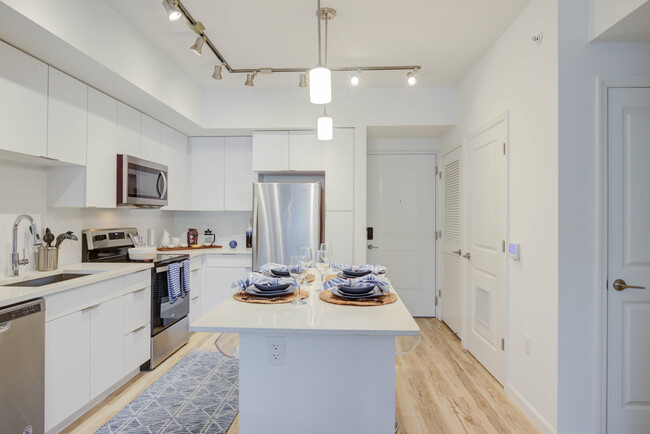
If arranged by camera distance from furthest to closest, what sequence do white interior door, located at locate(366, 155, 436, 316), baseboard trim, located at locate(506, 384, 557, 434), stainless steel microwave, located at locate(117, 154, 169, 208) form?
1. white interior door, located at locate(366, 155, 436, 316)
2. stainless steel microwave, located at locate(117, 154, 169, 208)
3. baseboard trim, located at locate(506, 384, 557, 434)

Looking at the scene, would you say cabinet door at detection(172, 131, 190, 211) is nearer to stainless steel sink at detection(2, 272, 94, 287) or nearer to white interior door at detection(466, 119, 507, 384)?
stainless steel sink at detection(2, 272, 94, 287)

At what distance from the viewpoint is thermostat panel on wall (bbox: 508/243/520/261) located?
2484 millimetres

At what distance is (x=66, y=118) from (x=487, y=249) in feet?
10.9

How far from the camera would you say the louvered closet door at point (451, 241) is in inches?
152

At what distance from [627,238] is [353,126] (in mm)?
2612

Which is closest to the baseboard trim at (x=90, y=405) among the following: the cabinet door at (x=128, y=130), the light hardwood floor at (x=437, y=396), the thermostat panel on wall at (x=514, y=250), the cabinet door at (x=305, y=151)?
the light hardwood floor at (x=437, y=396)

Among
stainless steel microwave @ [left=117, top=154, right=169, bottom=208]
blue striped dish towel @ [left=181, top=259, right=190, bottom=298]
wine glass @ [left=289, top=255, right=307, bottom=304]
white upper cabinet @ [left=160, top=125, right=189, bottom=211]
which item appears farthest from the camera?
white upper cabinet @ [left=160, top=125, right=189, bottom=211]

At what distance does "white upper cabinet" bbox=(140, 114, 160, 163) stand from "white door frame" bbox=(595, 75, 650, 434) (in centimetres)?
352

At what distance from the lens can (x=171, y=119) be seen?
11.8 feet

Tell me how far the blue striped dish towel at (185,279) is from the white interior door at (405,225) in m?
2.21

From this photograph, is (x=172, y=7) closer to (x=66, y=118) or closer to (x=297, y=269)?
(x=66, y=118)

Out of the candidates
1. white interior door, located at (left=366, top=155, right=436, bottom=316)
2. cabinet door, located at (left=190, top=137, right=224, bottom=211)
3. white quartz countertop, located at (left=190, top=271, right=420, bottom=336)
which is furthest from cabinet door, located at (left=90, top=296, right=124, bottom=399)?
white interior door, located at (left=366, top=155, right=436, bottom=316)

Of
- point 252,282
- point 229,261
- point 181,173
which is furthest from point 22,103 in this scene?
point 229,261

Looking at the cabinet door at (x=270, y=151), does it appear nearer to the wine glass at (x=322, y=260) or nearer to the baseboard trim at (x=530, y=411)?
the wine glass at (x=322, y=260)
